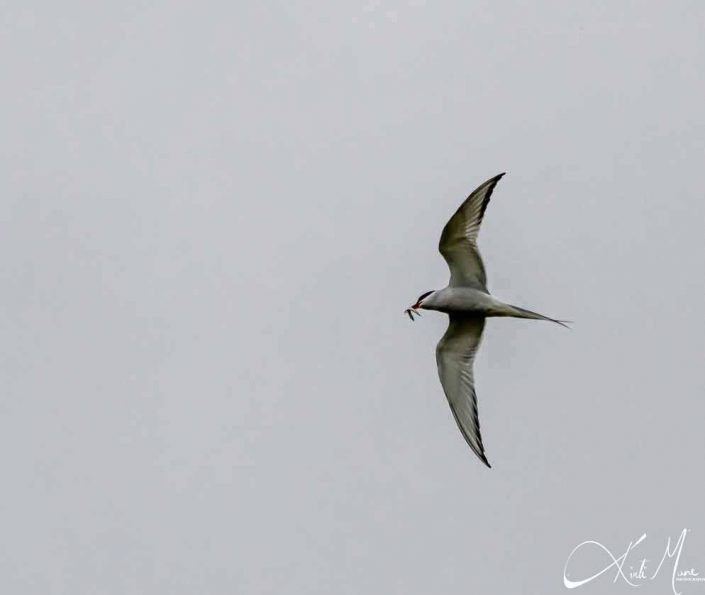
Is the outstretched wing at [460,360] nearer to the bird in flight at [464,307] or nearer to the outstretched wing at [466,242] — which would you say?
the bird in flight at [464,307]

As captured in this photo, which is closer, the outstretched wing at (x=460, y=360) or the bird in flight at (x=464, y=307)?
the bird in flight at (x=464, y=307)

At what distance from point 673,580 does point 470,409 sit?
35.6 feet

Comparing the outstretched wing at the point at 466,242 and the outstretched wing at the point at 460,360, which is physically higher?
the outstretched wing at the point at 466,242

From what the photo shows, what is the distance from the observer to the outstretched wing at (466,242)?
2634 cm

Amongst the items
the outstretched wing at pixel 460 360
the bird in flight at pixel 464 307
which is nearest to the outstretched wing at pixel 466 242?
the bird in flight at pixel 464 307

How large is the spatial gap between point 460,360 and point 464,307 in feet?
3.62

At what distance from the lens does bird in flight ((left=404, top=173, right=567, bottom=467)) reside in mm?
26531

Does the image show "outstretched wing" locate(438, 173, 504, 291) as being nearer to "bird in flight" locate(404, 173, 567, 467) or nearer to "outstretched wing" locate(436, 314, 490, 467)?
"bird in flight" locate(404, 173, 567, 467)

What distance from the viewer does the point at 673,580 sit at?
119 ft

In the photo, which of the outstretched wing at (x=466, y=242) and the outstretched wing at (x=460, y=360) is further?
the outstretched wing at (x=460, y=360)

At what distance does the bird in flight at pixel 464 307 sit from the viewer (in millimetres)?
26531

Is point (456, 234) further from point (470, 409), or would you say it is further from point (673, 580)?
point (673, 580)

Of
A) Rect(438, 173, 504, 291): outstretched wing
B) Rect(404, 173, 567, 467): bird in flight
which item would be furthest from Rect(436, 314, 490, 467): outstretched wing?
Rect(438, 173, 504, 291): outstretched wing

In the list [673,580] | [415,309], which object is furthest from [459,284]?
[673,580]
